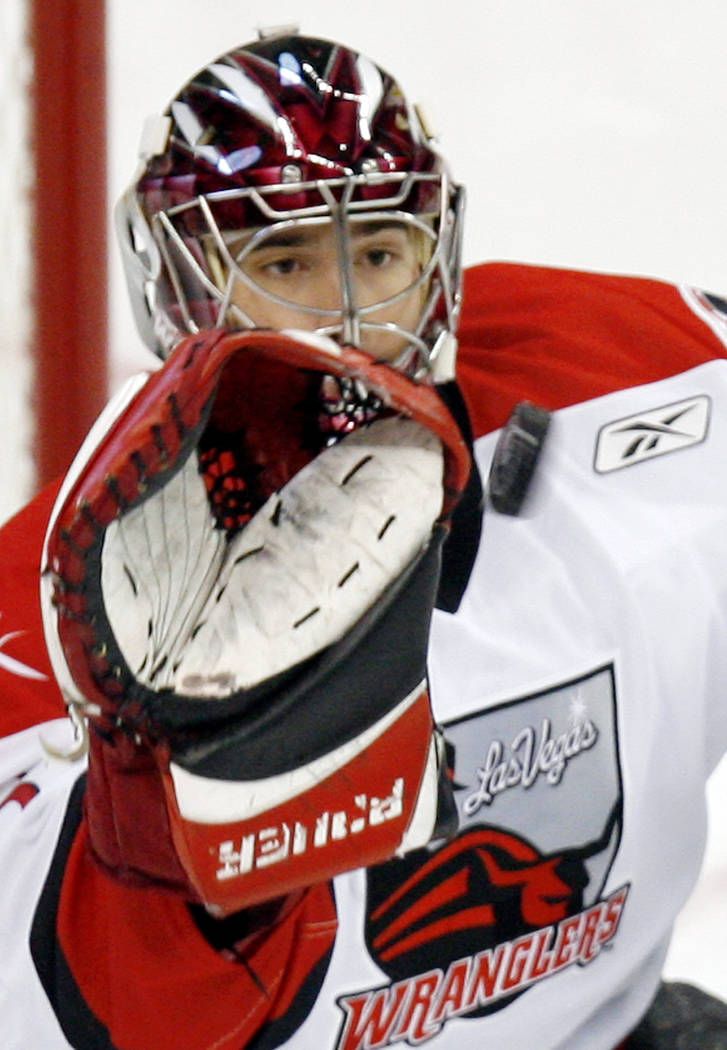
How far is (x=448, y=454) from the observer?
762mm

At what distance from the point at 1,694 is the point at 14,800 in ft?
0.30

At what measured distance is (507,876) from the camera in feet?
3.76

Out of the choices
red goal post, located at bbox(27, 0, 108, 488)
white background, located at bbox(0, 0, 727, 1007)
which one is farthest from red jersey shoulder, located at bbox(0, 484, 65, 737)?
Answer: white background, located at bbox(0, 0, 727, 1007)

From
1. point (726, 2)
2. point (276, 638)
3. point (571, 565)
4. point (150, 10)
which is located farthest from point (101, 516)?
point (726, 2)

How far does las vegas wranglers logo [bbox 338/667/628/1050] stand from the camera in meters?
1.11

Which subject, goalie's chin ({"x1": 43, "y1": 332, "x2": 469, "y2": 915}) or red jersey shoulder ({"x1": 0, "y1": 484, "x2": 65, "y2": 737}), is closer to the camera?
goalie's chin ({"x1": 43, "y1": 332, "x2": 469, "y2": 915})

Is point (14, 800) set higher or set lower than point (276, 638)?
lower

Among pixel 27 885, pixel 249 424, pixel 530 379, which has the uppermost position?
pixel 249 424

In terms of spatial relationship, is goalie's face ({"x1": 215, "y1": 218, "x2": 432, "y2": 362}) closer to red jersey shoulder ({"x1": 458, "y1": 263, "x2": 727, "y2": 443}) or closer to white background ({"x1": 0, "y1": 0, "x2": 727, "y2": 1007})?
red jersey shoulder ({"x1": 458, "y1": 263, "x2": 727, "y2": 443})

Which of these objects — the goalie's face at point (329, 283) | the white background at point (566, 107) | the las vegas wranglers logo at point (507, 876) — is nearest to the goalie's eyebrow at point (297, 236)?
the goalie's face at point (329, 283)

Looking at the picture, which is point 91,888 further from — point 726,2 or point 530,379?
point 726,2

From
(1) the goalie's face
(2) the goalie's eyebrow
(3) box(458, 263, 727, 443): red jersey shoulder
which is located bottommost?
(3) box(458, 263, 727, 443): red jersey shoulder

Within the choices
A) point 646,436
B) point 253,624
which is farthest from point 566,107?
point 253,624

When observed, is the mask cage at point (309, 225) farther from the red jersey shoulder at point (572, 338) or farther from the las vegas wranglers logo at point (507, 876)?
the las vegas wranglers logo at point (507, 876)
